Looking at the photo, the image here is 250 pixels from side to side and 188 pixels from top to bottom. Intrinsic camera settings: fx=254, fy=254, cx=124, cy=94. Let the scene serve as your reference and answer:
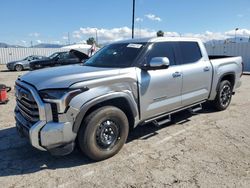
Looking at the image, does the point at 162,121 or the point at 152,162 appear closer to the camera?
the point at 152,162

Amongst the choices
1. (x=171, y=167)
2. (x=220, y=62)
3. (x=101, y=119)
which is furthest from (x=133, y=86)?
(x=220, y=62)

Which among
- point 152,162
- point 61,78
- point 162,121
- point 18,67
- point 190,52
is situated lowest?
point 152,162

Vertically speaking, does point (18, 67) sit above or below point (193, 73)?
below

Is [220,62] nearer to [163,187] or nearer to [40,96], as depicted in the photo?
[163,187]

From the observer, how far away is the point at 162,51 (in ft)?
15.8

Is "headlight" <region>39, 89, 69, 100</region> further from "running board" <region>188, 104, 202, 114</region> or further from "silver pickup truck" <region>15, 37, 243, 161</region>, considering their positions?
"running board" <region>188, 104, 202, 114</region>

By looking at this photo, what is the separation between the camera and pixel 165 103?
474 centimetres

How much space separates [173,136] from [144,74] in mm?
1462

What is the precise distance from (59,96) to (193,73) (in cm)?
301

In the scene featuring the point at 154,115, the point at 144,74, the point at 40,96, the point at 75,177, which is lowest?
the point at 75,177

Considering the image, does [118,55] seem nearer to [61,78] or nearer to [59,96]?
[61,78]

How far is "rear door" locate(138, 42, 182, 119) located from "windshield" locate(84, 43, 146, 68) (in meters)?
0.25

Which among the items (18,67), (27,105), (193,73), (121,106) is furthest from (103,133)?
(18,67)

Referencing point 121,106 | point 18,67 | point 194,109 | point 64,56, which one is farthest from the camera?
point 18,67
